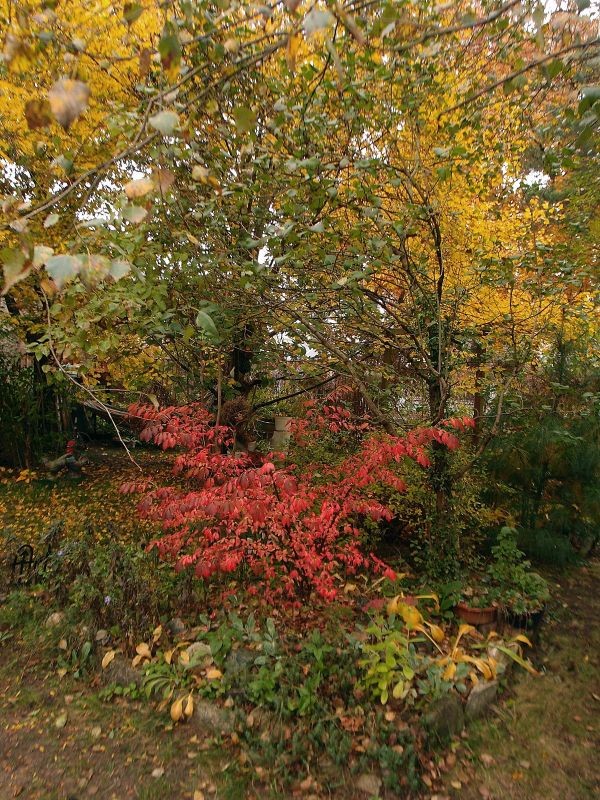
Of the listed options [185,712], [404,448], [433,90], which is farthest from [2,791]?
[433,90]

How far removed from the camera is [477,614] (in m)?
3.63

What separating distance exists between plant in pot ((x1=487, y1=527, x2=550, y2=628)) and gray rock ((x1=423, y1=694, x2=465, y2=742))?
1083 millimetres

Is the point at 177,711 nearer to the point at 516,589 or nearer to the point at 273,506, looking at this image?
the point at 273,506

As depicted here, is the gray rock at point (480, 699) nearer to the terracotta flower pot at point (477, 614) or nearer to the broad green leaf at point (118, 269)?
the terracotta flower pot at point (477, 614)

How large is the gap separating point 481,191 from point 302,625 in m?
3.51

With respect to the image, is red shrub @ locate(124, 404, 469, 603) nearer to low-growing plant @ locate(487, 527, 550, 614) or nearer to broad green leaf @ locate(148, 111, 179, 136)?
low-growing plant @ locate(487, 527, 550, 614)

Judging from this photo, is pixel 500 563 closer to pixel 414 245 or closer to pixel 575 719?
pixel 575 719

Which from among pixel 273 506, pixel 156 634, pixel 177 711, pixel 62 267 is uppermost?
pixel 62 267

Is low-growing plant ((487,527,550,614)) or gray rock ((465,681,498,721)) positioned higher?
low-growing plant ((487,527,550,614))

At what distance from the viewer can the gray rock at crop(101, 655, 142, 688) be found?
2.96 meters

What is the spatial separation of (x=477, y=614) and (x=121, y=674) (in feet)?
7.98

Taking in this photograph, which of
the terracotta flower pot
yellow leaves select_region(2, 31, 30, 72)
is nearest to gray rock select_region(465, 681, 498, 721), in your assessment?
the terracotta flower pot

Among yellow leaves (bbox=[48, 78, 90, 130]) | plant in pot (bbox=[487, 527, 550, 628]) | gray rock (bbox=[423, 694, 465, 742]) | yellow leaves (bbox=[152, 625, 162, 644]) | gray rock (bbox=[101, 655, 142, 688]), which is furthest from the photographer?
plant in pot (bbox=[487, 527, 550, 628])

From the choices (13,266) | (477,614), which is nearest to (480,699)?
(477,614)
